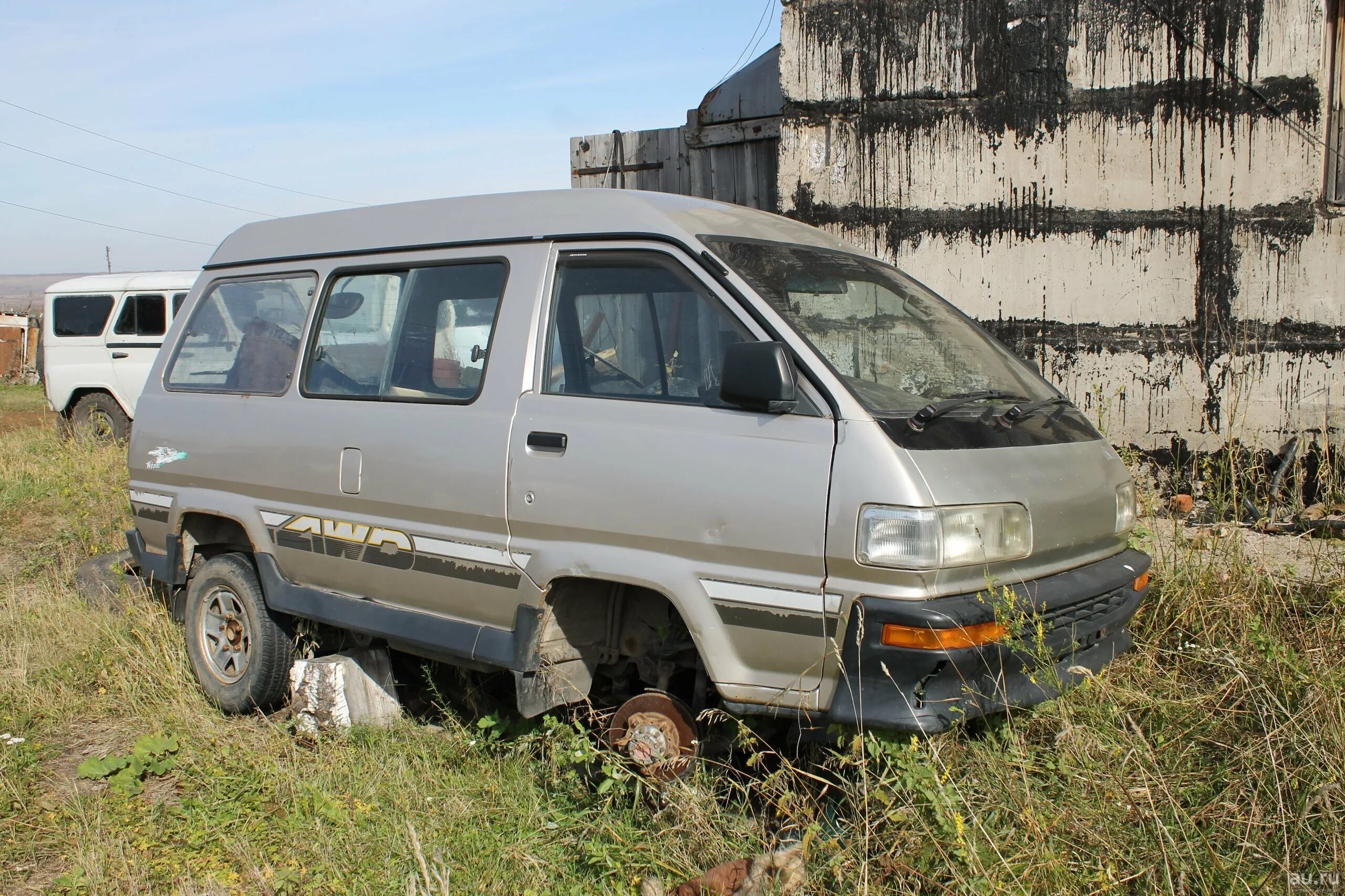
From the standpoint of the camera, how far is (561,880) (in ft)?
10.2

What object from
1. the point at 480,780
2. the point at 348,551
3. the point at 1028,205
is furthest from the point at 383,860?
the point at 1028,205

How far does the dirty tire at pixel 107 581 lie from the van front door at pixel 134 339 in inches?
266

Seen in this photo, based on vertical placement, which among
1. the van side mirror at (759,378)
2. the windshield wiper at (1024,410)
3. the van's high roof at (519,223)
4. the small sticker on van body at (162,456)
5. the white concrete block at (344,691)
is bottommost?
the white concrete block at (344,691)

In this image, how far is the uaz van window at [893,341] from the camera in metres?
3.16

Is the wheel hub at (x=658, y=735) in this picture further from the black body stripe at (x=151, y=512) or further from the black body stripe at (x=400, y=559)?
the black body stripe at (x=151, y=512)

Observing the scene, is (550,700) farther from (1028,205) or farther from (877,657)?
(1028,205)

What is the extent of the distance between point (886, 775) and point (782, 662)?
43 centimetres

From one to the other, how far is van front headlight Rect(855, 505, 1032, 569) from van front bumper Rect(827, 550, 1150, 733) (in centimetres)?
11

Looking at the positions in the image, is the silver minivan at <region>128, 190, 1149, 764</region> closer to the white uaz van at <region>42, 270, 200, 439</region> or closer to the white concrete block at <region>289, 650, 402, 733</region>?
the white concrete block at <region>289, 650, 402, 733</region>

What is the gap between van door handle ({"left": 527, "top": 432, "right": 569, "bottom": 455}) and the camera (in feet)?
11.2

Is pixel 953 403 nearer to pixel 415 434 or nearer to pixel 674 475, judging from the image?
pixel 674 475

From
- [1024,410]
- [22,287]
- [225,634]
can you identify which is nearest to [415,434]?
[225,634]

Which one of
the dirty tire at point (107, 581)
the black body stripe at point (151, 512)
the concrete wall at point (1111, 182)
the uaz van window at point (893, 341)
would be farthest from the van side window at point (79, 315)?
the uaz van window at point (893, 341)

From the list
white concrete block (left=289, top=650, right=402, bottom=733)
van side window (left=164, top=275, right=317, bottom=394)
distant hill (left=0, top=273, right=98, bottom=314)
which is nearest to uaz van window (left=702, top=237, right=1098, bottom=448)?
van side window (left=164, top=275, right=317, bottom=394)
